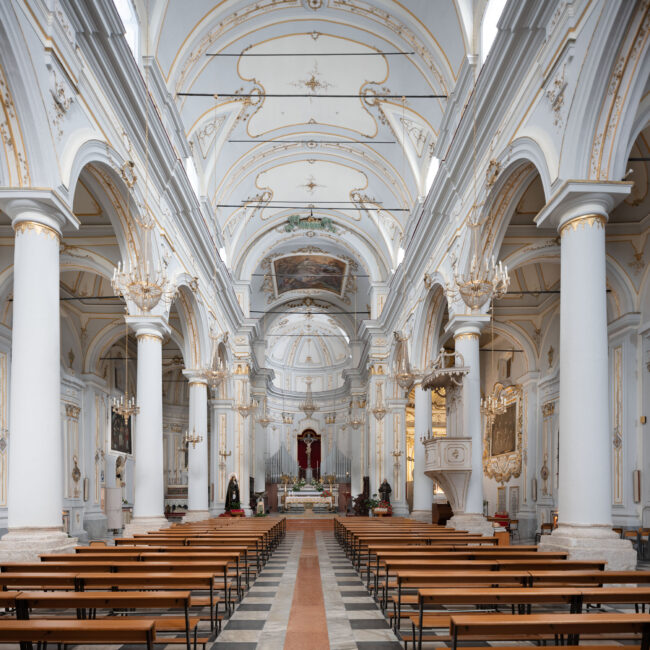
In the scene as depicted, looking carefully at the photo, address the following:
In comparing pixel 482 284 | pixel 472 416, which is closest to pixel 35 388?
pixel 482 284

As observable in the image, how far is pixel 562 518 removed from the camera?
9156 mm

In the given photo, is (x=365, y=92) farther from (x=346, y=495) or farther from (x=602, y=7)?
(x=346, y=495)

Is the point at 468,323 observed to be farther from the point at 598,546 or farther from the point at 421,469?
the point at 598,546

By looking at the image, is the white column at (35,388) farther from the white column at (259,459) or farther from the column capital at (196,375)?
the white column at (259,459)

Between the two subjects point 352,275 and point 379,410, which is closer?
point 379,410

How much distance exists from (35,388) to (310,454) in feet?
129

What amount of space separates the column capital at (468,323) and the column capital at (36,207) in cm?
833

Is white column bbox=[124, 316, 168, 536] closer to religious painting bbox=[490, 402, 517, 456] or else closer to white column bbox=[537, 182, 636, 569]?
white column bbox=[537, 182, 636, 569]

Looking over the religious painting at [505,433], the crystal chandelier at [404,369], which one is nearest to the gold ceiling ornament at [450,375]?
the crystal chandelier at [404,369]

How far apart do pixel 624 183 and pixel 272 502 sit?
3012cm

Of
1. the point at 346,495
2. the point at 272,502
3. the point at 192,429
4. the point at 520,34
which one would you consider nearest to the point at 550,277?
the point at 520,34

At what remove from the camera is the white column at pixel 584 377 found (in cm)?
880

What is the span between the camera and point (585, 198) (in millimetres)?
9273

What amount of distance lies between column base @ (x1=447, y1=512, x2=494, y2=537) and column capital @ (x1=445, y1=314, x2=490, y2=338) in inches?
145
